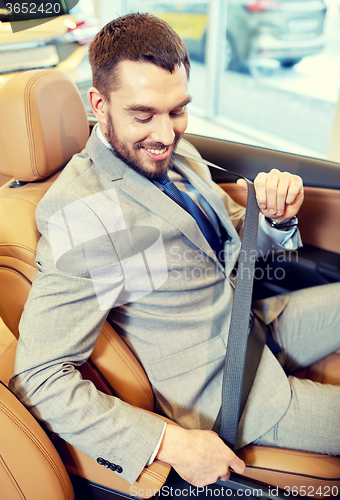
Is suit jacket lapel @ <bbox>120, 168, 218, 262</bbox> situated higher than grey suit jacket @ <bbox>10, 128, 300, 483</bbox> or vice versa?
suit jacket lapel @ <bbox>120, 168, 218, 262</bbox>

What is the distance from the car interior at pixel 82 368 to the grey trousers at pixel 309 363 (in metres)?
0.03

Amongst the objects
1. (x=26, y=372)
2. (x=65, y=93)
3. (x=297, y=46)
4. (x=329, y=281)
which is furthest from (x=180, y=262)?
(x=297, y=46)

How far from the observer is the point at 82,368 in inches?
32.0

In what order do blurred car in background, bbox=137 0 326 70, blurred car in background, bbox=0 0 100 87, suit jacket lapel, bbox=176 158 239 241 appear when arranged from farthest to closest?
blurred car in background, bbox=137 0 326 70
blurred car in background, bbox=0 0 100 87
suit jacket lapel, bbox=176 158 239 241

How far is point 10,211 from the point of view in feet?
2.93

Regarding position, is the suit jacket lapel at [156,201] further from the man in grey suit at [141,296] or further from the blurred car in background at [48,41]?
the blurred car in background at [48,41]

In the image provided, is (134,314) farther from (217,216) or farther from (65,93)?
(65,93)

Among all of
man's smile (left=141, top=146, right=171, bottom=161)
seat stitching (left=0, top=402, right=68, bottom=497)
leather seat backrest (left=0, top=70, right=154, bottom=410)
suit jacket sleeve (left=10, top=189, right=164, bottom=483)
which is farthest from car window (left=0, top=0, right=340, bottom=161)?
seat stitching (left=0, top=402, right=68, bottom=497)

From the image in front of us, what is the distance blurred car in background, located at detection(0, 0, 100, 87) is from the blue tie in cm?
66

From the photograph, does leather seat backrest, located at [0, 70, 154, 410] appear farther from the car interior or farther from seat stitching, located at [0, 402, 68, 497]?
seat stitching, located at [0, 402, 68, 497]

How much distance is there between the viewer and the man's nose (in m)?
0.84

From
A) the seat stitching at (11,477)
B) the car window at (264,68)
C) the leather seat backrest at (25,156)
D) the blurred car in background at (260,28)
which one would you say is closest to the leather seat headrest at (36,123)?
the leather seat backrest at (25,156)

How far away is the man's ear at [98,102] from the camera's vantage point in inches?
33.9

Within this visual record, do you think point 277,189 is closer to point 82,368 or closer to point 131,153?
point 131,153
